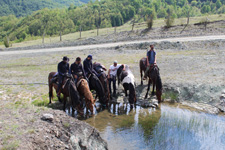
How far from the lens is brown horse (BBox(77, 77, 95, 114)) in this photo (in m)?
9.66

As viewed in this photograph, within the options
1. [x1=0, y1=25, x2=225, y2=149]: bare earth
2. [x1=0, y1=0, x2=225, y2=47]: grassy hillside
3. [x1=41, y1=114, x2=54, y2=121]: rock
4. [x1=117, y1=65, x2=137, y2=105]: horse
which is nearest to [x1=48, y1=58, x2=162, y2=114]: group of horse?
[x1=117, y1=65, x2=137, y2=105]: horse

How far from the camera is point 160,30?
36.8 m

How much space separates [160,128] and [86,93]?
11.1 ft

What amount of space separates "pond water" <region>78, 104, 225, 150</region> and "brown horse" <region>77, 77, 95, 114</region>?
586 millimetres

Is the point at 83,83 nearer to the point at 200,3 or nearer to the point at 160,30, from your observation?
the point at 160,30

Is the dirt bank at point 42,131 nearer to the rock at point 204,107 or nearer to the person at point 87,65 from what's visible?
the person at point 87,65

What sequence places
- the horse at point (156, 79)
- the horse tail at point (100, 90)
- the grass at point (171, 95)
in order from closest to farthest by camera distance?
the horse tail at point (100, 90)
the horse at point (156, 79)
the grass at point (171, 95)

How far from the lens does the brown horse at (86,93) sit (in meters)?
9.66

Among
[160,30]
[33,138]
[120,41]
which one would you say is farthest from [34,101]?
[160,30]

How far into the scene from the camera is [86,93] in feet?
31.7

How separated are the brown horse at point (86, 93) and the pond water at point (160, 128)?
586 mm

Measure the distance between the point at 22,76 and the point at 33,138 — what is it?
1185cm

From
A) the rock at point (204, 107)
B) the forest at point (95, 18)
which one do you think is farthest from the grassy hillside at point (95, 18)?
the rock at point (204, 107)

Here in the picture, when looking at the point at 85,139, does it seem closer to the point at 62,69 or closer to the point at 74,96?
the point at 74,96
